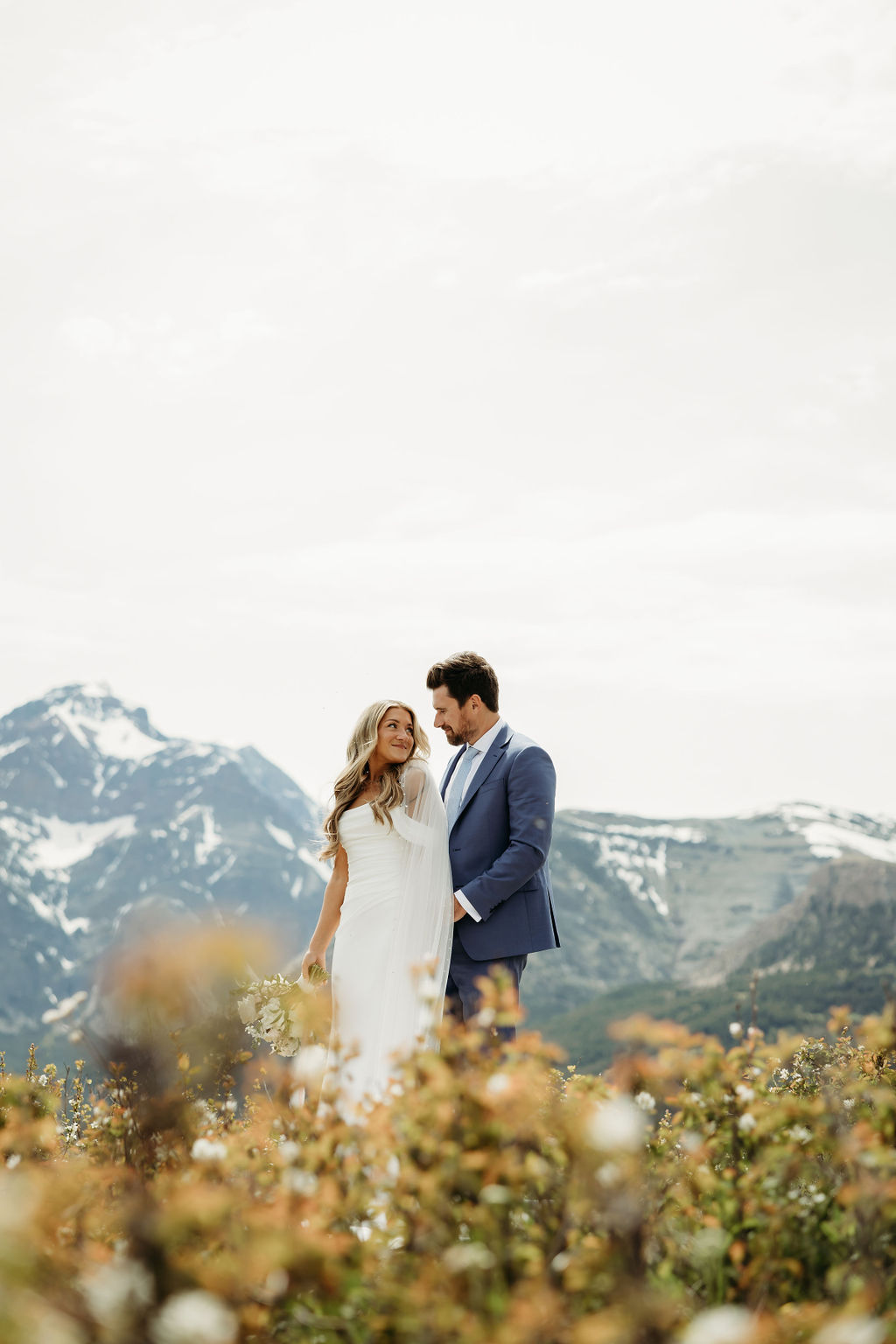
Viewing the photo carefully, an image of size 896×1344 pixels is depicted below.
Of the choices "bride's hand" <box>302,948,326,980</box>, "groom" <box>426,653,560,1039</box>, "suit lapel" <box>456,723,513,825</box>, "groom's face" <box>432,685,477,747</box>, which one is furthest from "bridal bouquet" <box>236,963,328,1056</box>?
"groom's face" <box>432,685,477,747</box>

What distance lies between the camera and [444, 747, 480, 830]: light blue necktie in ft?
23.6

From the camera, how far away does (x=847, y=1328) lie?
7.60ft

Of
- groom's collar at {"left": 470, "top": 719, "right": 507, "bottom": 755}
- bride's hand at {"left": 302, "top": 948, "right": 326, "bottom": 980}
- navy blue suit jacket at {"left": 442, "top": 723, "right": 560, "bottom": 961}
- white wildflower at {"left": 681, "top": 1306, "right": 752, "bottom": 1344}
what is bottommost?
white wildflower at {"left": 681, "top": 1306, "right": 752, "bottom": 1344}

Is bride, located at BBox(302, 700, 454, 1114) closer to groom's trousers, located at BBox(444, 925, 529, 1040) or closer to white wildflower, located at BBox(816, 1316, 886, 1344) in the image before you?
groom's trousers, located at BBox(444, 925, 529, 1040)

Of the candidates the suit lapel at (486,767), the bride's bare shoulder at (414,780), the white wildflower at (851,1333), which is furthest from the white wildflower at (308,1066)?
the suit lapel at (486,767)

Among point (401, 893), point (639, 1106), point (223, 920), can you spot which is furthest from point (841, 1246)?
point (223, 920)

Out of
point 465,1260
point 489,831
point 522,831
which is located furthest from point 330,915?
point 465,1260

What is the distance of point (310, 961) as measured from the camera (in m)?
7.09

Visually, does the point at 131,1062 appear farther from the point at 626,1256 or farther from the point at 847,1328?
the point at 847,1328

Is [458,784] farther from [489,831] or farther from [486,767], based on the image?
[489,831]

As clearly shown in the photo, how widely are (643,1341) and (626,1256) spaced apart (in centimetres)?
33

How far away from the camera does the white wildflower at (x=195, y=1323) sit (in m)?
2.28

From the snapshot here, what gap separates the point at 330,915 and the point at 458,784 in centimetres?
130

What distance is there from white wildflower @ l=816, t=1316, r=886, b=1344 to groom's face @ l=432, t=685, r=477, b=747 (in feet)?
15.7
